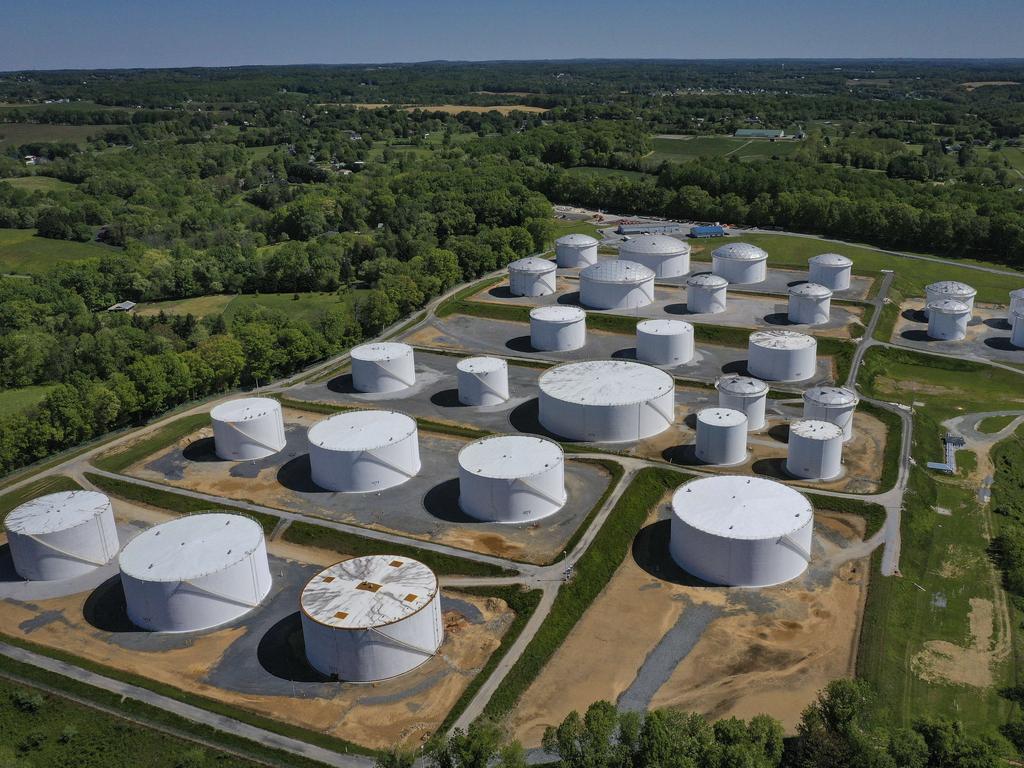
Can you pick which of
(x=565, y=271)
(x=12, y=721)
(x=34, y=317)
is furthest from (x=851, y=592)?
(x=34, y=317)

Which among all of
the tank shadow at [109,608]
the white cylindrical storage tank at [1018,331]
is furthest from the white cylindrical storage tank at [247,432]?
the white cylindrical storage tank at [1018,331]

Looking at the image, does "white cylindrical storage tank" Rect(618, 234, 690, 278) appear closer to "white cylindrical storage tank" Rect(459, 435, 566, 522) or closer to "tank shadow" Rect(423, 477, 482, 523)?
"white cylindrical storage tank" Rect(459, 435, 566, 522)

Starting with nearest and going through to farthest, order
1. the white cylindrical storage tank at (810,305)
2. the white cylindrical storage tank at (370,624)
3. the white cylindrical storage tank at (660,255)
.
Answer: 1. the white cylindrical storage tank at (370,624)
2. the white cylindrical storage tank at (810,305)
3. the white cylindrical storage tank at (660,255)

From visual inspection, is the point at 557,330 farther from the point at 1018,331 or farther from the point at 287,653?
the point at 287,653

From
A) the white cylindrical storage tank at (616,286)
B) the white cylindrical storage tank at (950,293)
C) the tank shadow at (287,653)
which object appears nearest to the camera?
the tank shadow at (287,653)

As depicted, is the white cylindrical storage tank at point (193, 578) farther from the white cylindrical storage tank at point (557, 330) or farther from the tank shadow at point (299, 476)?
the white cylindrical storage tank at point (557, 330)

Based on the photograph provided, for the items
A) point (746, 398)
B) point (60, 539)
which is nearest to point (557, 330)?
point (746, 398)

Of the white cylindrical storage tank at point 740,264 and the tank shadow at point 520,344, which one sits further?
the white cylindrical storage tank at point 740,264

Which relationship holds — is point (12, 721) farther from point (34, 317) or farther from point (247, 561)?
point (34, 317)
